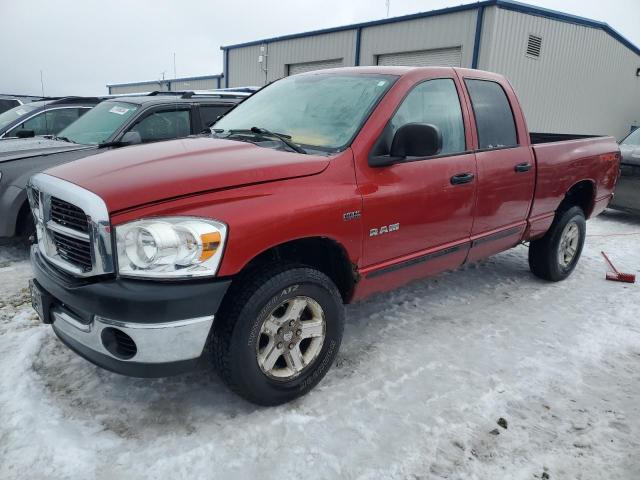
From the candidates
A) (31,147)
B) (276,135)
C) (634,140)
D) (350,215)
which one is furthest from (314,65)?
(350,215)

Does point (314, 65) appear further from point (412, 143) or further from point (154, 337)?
point (154, 337)

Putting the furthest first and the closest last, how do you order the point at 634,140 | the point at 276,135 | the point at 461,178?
1. the point at 634,140
2. the point at 461,178
3. the point at 276,135

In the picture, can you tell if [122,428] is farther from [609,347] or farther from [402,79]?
[609,347]

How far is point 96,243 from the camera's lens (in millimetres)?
2193

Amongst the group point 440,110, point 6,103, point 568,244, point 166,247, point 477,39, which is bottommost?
point 568,244

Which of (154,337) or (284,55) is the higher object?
(284,55)

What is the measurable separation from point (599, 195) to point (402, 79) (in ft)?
10.3

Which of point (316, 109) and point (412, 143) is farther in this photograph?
point (316, 109)

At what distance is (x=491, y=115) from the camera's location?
398 centimetres

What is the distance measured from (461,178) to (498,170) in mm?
531

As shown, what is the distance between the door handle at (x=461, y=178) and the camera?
135 inches

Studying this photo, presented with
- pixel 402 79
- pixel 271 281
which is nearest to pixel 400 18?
pixel 402 79

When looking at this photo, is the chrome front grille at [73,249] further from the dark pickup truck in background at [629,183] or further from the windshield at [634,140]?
the windshield at [634,140]

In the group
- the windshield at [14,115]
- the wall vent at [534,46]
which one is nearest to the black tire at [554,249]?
the windshield at [14,115]
